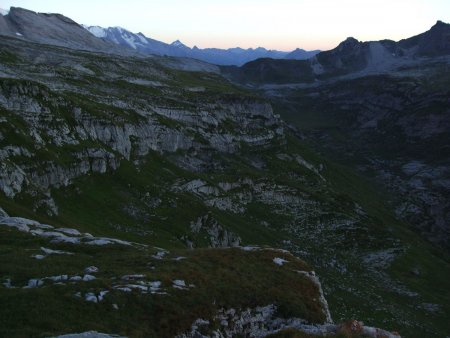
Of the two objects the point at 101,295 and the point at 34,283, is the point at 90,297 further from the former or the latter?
the point at 34,283

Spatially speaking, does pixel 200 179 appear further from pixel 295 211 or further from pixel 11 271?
pixel 11 271

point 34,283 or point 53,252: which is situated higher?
point 34,283

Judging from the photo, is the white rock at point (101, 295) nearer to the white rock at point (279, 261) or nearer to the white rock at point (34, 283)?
the white rock at point (34, 283)

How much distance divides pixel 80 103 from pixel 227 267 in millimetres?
96322

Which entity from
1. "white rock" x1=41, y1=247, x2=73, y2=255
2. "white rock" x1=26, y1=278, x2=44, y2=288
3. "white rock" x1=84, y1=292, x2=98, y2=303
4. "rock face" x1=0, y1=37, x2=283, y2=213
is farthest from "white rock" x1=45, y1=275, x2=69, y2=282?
"rock face" x1=0, y1=37, x2=283, y2=213

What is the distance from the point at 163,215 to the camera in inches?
4099

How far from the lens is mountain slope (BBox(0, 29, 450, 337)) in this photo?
35.7 meters

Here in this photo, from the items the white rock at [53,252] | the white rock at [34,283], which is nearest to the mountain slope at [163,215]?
the white rock at [34,283]

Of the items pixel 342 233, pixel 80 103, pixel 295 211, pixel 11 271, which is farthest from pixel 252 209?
pixel 11 271

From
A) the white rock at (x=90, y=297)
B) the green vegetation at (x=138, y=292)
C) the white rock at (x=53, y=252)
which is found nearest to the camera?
the green vegetation at (x=138, y=292)

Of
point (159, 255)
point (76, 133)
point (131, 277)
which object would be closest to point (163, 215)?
point (76, 133)

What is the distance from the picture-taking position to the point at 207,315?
1262 inches

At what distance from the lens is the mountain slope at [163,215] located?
3569 cm

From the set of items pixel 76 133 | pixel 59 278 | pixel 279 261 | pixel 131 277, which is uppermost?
pixel 59 278
